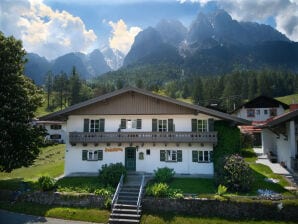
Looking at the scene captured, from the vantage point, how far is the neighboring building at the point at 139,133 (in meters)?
29.3

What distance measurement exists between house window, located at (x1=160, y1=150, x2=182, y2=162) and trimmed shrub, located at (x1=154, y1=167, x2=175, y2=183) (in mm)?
2213

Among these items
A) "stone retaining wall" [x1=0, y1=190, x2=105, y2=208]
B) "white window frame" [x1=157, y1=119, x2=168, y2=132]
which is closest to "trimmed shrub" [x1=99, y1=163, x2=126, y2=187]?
"stone retaining wall" [x1=0, y1=190, x2=105, y2=208]

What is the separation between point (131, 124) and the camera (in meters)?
30.9

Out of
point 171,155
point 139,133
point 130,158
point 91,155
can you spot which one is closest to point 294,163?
point 171,155

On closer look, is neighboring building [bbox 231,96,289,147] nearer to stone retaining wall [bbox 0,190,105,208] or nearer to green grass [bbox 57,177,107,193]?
green grass [bbox 57,177,107,193]

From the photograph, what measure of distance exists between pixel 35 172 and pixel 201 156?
19.9 m

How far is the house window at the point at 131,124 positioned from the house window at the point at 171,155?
3.84 m

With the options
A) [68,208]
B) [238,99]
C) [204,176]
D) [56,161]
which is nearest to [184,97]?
→ [238,99]

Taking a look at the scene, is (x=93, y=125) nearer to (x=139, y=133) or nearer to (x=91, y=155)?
(x=91, y=155)

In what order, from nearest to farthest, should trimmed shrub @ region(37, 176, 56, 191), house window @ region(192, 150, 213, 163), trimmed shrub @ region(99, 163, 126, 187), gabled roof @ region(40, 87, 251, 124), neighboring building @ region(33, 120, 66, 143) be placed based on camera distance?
trimmed shrub @ region(37, 176, 56, 191) → trimmed shrub @ region(99, 163, 126, 187) → gabled roof @ region(40, 87, 251, 124) → house window @ region(192, 150, 213, 163) → neighboring building @ region(33, 120, 66, 143)

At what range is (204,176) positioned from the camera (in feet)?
94.8

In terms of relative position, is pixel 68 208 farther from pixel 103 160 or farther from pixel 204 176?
pixel 204 176

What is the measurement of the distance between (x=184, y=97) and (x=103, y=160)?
10697 cm

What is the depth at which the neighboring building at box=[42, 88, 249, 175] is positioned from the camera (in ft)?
96.0
